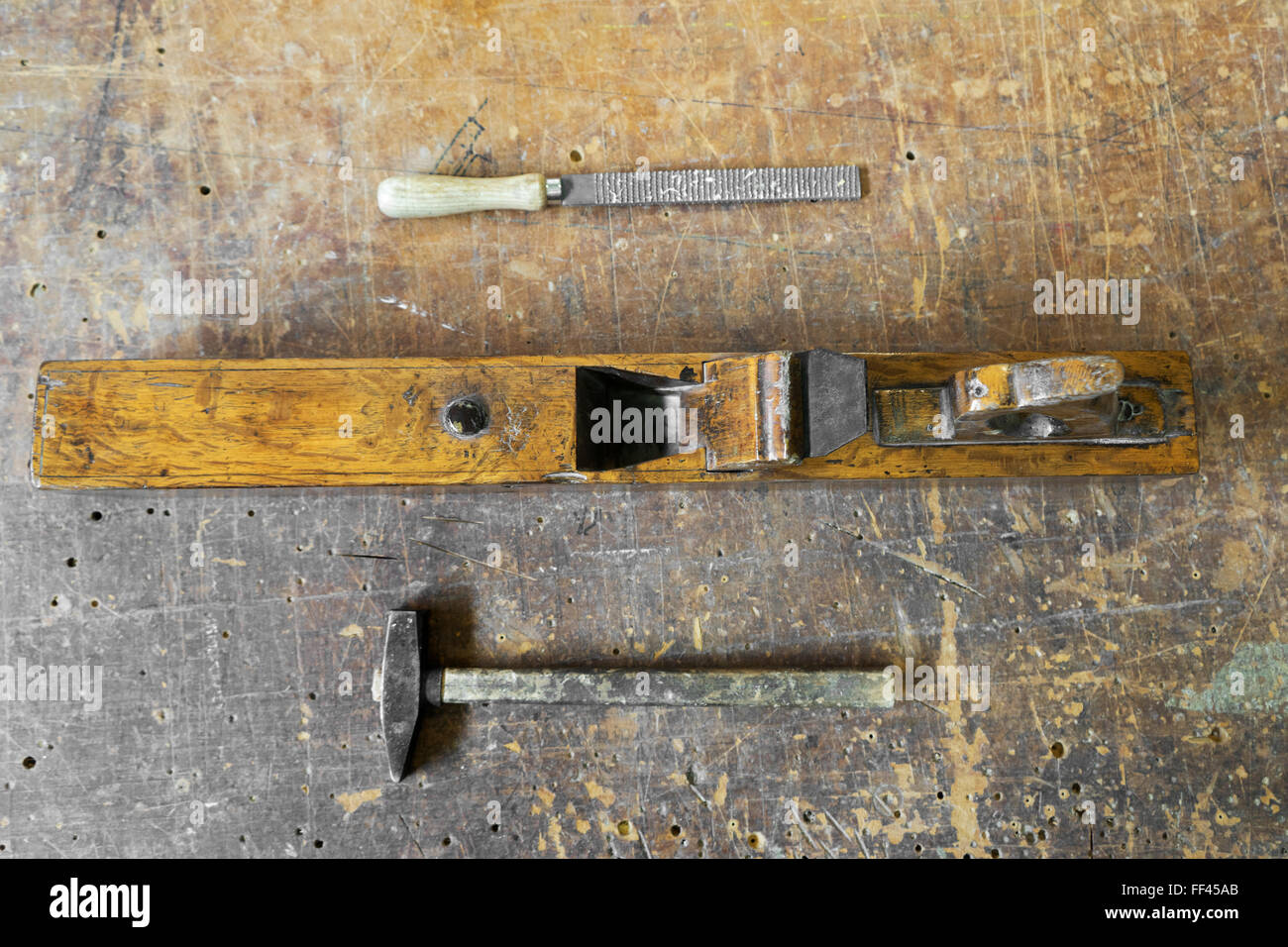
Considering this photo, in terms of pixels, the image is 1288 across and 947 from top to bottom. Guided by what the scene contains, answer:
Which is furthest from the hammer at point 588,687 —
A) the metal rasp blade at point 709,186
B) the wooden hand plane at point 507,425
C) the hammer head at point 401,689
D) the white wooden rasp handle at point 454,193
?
the metal rasp blade at point 709,186

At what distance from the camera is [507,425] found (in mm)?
2188

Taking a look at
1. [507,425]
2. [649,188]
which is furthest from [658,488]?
[649,188]

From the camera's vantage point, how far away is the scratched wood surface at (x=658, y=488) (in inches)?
100

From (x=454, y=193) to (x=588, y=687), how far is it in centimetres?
161

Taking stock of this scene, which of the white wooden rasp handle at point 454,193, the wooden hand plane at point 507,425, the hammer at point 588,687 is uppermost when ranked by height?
the white wooden rasp handle at point 454,193

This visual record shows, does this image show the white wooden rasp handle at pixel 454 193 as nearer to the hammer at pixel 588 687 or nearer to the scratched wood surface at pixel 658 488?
the scratched wood surface at pixel 658 488

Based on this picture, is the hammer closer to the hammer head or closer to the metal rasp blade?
the hammer head

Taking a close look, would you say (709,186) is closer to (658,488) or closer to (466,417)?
(658,488)

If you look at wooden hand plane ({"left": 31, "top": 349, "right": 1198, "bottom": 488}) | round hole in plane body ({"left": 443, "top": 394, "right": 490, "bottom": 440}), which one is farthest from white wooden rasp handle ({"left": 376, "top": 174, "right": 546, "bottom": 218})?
round hole in plane body ({"left": 443, "top": 394, "right": 490, "bottom": 440})

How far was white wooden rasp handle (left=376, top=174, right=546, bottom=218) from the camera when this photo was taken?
102 inches

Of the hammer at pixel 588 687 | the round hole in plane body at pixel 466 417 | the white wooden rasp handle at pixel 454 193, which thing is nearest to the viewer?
the round hole in plane body at pixel 466 417

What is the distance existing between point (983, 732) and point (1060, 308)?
1.37 meters

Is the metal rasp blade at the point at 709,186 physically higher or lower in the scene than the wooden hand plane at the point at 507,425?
higher

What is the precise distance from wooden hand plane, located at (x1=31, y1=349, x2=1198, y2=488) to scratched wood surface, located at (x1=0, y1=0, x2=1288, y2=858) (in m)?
0.34
